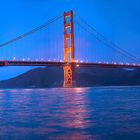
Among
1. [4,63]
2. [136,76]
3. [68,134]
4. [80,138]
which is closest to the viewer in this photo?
[80,138]

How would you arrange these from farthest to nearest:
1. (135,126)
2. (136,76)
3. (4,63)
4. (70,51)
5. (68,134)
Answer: (136,76) → (70,51) → (4,63) → (135,126) → (68,134)

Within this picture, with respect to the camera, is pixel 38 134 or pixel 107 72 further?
pixel 107 72

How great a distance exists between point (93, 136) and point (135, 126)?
1962mm

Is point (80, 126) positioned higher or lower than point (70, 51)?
lower

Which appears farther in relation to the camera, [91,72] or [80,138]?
[91,72]

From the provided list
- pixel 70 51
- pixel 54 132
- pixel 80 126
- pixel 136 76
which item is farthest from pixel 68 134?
pixel 136 76

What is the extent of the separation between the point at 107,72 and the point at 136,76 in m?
9.79

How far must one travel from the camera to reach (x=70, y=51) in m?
58.9

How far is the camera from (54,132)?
391 inches

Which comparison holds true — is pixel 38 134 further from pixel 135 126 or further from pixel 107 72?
pixel 107 72

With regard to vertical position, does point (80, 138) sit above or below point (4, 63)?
below

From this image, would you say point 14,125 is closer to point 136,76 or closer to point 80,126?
point 80,126

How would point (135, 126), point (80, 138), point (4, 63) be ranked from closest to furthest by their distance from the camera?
1. point (80, 138)
2. point (135, 126)
3. point (4, 63)

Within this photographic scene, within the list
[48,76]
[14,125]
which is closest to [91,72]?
[48,76]
